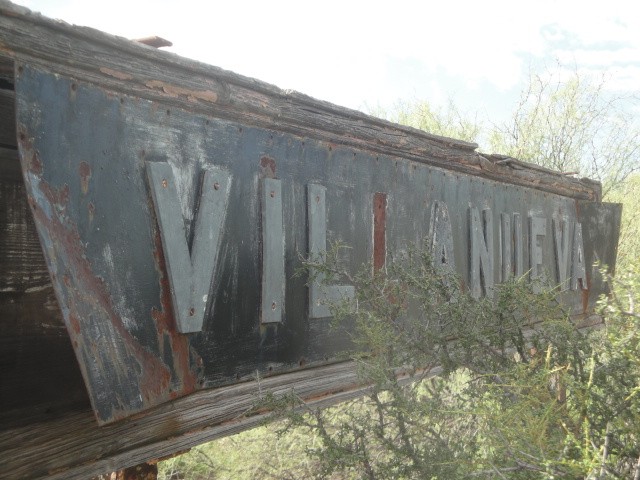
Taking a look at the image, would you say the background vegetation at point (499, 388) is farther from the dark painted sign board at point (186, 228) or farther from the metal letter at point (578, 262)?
the metal letter at point (578, 262)

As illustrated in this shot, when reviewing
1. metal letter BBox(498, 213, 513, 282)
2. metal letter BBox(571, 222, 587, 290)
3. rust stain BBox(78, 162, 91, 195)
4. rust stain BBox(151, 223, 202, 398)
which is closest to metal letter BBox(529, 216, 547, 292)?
metal letter BBox(498, 213, 513, 282)

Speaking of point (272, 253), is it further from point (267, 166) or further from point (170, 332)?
point (170, 332)

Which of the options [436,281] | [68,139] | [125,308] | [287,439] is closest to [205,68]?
[68,139]

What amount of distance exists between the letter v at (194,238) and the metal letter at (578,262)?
4952 mm

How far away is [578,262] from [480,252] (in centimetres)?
233

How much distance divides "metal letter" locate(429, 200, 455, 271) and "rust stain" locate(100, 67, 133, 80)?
98.4 inches

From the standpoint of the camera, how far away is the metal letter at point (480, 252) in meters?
5.12

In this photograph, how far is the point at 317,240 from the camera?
353 cm

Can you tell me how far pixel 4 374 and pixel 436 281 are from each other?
5.59 ft

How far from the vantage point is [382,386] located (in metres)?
2.61

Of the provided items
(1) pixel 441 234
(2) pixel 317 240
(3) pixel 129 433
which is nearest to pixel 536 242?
(1) pixel 441 234

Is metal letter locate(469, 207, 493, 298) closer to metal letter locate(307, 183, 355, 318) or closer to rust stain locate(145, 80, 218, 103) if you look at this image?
metal letter locate(307, 183, 355, 318)

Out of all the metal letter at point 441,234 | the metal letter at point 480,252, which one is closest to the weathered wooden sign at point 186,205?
the metal letter at point 441,234

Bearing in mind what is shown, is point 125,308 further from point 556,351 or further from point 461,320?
point 556,351
